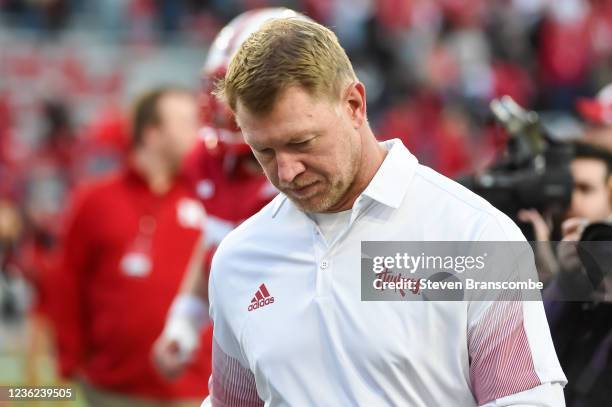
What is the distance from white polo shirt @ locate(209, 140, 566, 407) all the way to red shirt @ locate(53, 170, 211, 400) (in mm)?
3779

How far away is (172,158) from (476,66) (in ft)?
27.8

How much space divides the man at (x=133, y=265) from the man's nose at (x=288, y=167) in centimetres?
394

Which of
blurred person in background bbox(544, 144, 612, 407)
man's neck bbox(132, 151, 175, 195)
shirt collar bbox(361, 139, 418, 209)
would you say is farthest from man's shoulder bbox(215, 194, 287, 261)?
man's neck bbox(132, 151, 175, 195)

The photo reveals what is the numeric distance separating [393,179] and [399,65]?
1281cm

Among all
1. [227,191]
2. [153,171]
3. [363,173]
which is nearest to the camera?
[363,173]

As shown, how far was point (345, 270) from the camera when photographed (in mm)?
2680

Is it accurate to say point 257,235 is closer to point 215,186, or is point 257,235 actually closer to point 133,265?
point 215,186

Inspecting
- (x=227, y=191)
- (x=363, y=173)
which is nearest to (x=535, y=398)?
(x=363, y=173)

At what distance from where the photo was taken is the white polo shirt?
8.38 feet

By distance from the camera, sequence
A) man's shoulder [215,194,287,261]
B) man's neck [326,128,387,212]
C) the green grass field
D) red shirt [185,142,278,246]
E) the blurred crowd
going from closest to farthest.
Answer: man's neck [326,128,387,212]
man's shoulder [215,194,287,261]
red shirt [185,142,278,246]
the green grass field
the blurred crowd

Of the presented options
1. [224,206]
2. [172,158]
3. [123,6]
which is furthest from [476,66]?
[224,206]

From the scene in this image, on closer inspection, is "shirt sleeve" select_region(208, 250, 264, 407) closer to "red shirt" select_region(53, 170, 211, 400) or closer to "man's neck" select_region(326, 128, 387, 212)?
"man's neck" select_region(326, 128, 387, 212)

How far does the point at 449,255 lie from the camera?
8.57ft

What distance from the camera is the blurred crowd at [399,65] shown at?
14.4 m
